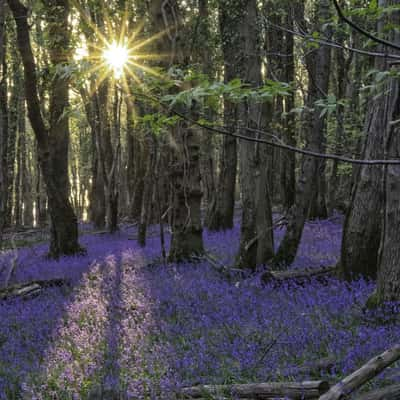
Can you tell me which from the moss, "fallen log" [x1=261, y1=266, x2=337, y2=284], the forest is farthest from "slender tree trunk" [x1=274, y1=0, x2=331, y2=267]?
the moss

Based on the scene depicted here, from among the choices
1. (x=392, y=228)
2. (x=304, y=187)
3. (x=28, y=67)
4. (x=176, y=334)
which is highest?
(x=28, y=67)

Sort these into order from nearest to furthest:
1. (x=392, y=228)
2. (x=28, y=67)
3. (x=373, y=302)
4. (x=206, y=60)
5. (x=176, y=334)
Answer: (x=392, y=228) < (x=373, y=302) < (x=176, y=334) < (x=28, y=67) < (x=206, y=60)

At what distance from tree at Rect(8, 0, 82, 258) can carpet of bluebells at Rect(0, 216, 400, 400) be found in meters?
4.02

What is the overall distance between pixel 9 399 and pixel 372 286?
4.78 metres

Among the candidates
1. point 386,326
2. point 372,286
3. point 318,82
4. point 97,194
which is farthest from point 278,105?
point 386,326

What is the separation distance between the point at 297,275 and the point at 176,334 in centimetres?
272

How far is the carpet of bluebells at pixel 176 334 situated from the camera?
14.5ft

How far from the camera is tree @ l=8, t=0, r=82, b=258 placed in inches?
481

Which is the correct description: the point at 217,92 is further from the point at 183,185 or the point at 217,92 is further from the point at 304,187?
the point at 183,185

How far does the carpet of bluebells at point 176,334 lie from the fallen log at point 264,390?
0.20 meters

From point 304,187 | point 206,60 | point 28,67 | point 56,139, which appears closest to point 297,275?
point 304,187

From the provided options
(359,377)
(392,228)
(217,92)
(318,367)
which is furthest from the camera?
(392,228)

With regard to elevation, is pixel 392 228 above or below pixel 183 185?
below

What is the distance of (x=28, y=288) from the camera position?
9047mm
